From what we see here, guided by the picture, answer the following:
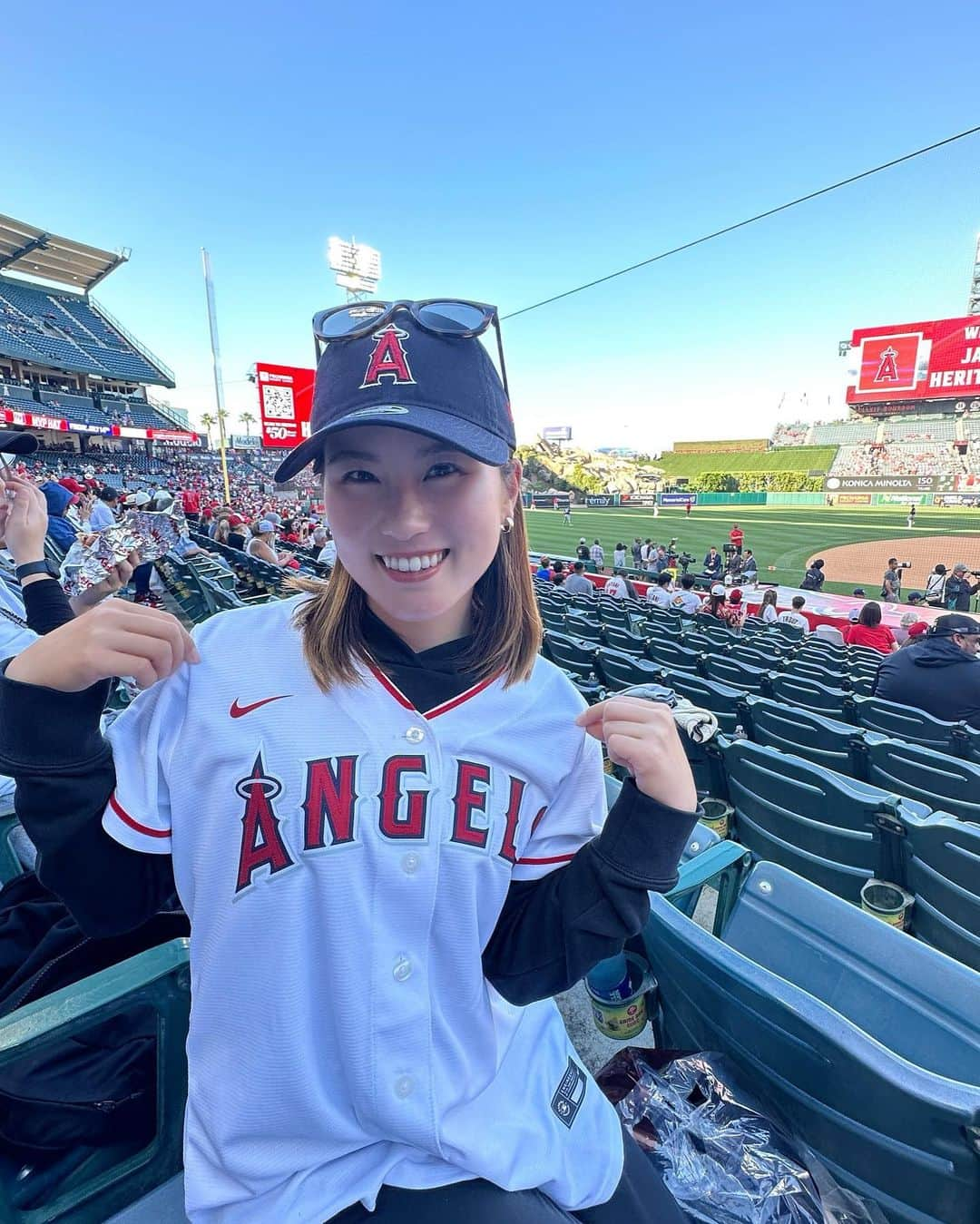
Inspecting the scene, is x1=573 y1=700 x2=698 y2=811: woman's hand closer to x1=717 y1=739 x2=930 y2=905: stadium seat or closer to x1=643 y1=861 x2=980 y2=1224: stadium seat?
x1=643 y1=861 x2=980 y2=1224: stadium seat

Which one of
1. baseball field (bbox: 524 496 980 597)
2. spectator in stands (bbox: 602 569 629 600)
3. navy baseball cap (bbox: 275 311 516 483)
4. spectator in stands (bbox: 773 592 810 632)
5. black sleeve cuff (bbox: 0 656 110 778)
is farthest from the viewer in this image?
baseball field (bbox: 524 496 980 597)

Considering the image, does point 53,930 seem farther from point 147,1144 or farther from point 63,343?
point 63,343

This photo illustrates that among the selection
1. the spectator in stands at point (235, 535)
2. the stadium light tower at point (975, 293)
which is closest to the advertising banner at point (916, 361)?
the stadium light tower at point (975, 293)

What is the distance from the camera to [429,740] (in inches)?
41.9

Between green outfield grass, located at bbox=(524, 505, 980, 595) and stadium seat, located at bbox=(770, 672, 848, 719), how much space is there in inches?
562

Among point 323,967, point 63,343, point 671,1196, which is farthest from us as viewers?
point 63,343

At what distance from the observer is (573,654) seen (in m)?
5.82

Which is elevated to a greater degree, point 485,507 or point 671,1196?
point 485,507

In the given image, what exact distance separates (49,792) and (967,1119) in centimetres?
143

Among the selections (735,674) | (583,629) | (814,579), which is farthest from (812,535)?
(735,674)

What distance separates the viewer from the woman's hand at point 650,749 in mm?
1005

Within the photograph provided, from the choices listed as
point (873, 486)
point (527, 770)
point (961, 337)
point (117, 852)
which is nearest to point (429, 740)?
point (527, 770)

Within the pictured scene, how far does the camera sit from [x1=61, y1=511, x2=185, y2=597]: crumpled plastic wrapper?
6.09 feet

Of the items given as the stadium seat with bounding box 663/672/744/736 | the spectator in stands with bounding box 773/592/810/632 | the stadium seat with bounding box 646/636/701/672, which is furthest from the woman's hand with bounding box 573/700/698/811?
the spectator in stands with bounding box 773/592/810/632
